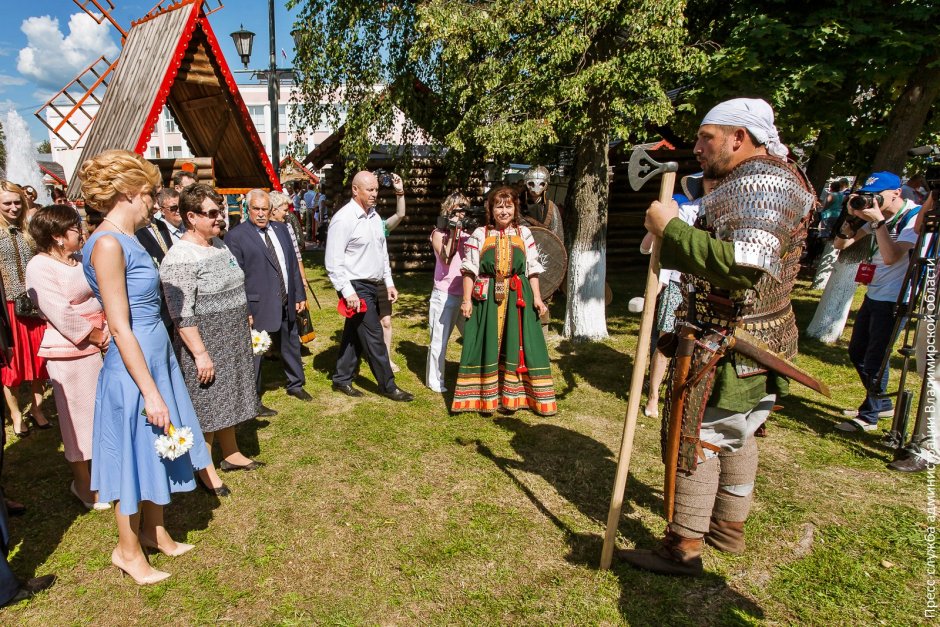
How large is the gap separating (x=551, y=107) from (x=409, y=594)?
15.8 ft

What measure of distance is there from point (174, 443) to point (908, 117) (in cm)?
881

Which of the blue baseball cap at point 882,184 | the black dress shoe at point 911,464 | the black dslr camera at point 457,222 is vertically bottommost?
the black dress shoe at point 911,464

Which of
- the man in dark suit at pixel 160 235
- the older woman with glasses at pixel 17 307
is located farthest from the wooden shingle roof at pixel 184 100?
the man in dark suit at pixel 160 235

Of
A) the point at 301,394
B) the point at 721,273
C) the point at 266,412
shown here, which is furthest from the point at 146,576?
the point at 721,273

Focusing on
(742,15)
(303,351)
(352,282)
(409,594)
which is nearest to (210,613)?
(409,594)

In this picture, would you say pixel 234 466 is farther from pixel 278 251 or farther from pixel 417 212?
pixel 417 212

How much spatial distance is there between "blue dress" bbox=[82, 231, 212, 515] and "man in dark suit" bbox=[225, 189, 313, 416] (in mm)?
1916

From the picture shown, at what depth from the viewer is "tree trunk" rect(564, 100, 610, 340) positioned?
700 cm

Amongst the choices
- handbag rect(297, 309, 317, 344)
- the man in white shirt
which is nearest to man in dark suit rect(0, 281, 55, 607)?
the man in white shirt

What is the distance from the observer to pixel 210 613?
271cm

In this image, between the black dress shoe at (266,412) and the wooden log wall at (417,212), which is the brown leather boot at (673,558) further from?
the wooden log wall at (417,212)

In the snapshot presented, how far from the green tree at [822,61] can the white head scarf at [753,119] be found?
4.08 m

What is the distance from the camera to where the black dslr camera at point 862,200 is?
13.7 feet

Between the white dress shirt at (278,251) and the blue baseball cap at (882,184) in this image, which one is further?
the white dress shirt at (278,251)
